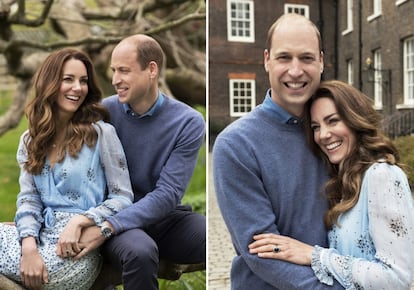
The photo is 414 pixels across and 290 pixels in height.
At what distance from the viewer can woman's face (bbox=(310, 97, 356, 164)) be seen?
1.24 m

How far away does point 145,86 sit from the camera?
4.89ft

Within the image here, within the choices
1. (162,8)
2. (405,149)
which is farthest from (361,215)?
(405,149)

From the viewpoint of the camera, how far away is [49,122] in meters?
1.37

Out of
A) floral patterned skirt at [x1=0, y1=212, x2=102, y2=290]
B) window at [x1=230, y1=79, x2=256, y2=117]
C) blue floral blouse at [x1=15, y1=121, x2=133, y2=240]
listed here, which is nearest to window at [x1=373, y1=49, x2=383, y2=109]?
window at [x1=230, y1=79, x2=256, y2=117]

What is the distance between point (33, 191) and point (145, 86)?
0.41 metres

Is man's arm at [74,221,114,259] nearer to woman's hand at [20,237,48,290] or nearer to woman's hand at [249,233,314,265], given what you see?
woman's hand at [20,237,48,290]

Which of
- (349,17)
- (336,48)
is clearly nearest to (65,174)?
(336,48)

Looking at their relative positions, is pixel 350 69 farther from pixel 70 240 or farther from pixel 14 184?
pixel 70 240

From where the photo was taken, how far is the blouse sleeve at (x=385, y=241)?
114 cm

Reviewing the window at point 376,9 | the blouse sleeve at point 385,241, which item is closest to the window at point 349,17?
the window at point 376,9

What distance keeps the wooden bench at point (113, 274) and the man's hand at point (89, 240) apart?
0.12m

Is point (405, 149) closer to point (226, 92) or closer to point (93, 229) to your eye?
point (226, 92)

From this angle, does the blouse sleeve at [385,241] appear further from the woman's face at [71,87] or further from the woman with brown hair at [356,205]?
the woman's face at [71,87]

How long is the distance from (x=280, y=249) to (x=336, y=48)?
4752 mm
